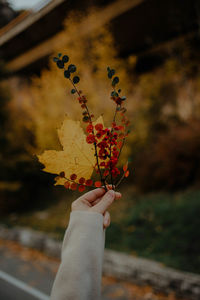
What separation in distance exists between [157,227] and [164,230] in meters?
0.19

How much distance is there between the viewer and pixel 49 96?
5512 mm

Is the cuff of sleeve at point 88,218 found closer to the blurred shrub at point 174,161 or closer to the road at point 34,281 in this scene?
the road at point 34,281

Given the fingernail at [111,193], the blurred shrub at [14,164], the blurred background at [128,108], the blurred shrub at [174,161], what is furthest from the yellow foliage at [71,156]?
the blurred shrub at [14,164]

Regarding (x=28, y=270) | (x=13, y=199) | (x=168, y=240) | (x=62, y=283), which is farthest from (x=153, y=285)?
(x=13, y=199)

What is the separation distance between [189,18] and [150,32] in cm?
155

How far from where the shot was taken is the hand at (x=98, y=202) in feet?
2.82

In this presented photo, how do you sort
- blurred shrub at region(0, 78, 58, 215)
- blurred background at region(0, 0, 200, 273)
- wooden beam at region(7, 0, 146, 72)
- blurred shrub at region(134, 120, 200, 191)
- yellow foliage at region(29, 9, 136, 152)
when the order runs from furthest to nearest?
blurred shrub at region(0, 78, 58, 215) < wooden beam at region(7, 0, 146, 72) < blurred shrub at region(134, 120, 200, 191) < yellow foliage at region(29, 9, 136, 152) < blurred background at region(0, 0, 200, 273)

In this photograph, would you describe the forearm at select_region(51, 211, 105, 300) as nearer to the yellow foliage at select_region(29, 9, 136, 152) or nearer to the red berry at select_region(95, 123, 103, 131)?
the red berry at select_region(95, 123, 103, 131)

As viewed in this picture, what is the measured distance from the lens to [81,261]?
0.74 m

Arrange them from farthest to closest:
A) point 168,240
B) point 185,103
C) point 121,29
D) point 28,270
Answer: point 185,103 < point 121,29 < point 28,270 < point 168,240

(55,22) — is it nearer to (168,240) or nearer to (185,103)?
(185,103)

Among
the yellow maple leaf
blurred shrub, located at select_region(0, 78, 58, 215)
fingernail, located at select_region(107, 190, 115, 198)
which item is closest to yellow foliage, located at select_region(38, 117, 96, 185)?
the yellow maple leaf

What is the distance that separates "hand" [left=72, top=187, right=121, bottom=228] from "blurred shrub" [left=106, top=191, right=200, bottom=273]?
122 inches

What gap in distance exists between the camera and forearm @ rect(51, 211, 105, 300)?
0.71 metres
